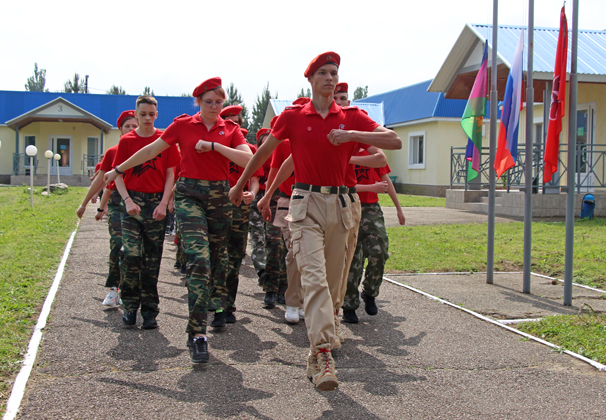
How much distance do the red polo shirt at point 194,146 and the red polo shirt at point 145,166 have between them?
682 mm

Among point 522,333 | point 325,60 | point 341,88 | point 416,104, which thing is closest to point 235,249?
point 341,88

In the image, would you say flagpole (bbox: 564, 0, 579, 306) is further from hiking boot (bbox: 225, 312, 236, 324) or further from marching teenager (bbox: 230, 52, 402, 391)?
hiking boot (bbox: 225, 312, 236, 324)

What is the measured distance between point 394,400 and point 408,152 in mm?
29799

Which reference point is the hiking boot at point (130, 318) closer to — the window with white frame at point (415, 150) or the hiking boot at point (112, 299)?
the hiking boot at point (112, 299)

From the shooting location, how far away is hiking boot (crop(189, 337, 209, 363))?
4.44 metres

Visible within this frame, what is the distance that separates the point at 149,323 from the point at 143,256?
0.63 m

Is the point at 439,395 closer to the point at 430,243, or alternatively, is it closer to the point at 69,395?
the point at 69,395

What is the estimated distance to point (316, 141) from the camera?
4.29 metres

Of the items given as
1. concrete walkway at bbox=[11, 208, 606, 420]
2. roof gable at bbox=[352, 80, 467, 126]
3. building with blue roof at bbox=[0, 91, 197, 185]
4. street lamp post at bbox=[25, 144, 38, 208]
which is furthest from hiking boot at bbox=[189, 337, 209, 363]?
building with blue roof at bbox=[0, 91, 197, 185]

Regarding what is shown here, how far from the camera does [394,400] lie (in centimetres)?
378

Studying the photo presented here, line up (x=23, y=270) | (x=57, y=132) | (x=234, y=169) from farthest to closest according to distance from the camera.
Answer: (x=57, y=132) → (x=23, y=270) → (x=234, y=169)

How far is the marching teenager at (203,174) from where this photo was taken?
15.9ft

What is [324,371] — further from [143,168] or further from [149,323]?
[143,168]

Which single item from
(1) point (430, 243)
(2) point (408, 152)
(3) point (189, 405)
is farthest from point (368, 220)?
(2) point (408, 152)
